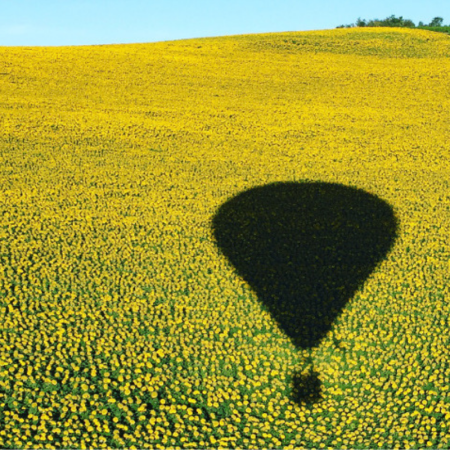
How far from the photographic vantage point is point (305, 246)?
1096 centimetres

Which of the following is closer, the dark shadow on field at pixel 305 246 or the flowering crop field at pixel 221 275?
the flowering crop field at pixel 221 275

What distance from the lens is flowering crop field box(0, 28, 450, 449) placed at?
691cm

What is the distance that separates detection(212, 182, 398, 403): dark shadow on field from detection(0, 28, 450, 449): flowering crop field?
0.05 m

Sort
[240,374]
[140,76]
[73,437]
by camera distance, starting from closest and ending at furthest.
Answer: [73,437] → [240,374] → [140,76]

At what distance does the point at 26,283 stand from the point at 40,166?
6.44m

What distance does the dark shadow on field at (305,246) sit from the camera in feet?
29.0

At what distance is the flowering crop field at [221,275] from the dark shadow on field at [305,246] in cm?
5

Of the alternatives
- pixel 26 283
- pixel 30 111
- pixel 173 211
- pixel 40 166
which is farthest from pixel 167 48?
pixel 26 283

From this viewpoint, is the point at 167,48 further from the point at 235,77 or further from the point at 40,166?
the point at 40,166

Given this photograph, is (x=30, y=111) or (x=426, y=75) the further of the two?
(x=426, y=75)

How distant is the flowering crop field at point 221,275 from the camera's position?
22.7 ft

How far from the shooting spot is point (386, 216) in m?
12.5

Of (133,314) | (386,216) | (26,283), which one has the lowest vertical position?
(133,314)

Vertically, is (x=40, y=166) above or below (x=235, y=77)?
below
